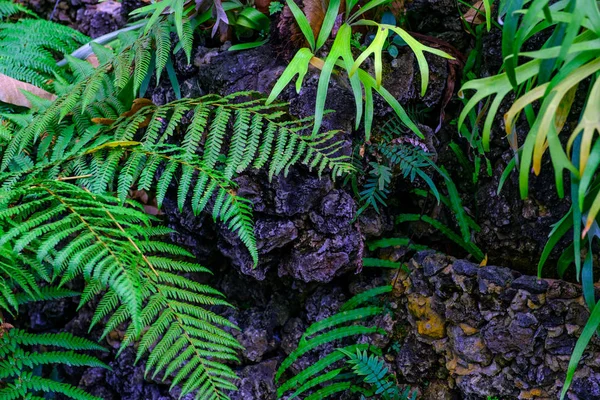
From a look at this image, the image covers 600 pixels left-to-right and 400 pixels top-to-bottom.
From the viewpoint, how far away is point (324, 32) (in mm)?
2059

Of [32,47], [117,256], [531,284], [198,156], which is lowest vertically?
[531,284]

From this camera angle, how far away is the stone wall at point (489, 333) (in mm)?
1862

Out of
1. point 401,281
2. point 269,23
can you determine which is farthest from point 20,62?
point 401,281

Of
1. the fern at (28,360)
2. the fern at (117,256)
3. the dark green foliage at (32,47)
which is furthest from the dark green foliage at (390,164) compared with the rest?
the dark green foliage at (32,47)

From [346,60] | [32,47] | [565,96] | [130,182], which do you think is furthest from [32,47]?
[565,96]

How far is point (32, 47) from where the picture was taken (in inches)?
102

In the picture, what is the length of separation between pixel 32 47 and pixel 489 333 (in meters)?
2.35

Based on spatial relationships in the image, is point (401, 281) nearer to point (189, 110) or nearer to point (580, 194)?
point (580, 194)

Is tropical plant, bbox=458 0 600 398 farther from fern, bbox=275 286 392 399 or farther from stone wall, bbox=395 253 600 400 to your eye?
fern, bbox=275 286 392 399

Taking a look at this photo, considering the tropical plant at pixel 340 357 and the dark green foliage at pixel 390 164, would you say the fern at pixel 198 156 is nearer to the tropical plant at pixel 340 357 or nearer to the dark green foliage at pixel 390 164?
the dark green foliage at pixel 390 164

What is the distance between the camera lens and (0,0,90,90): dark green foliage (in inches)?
97.0

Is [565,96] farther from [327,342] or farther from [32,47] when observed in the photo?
[32,47]

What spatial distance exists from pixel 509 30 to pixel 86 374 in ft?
7.41

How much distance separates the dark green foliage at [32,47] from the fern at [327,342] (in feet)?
5.19
